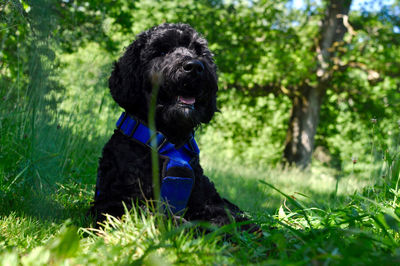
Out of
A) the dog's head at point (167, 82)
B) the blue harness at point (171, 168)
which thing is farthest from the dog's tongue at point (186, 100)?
the blue harness at point (171, 168)

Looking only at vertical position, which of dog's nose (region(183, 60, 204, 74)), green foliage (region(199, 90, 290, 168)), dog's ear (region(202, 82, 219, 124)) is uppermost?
dog's nose (region(183, 60, 204, 74))

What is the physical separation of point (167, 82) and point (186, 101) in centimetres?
21

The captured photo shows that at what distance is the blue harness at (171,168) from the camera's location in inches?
92.4

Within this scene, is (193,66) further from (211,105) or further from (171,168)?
(171,168)

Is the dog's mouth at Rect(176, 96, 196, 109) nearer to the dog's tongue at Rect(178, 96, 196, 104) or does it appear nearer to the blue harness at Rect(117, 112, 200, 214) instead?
the dog's tongue at Rect(178, 96, 196, 104)

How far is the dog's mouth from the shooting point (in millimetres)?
2692

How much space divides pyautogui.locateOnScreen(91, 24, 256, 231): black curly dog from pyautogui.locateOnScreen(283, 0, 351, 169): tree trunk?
9.55 meters

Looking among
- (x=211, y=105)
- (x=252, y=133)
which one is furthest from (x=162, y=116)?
(x=252, y=133)

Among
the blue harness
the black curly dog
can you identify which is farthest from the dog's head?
the blue harness

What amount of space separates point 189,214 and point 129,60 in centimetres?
134

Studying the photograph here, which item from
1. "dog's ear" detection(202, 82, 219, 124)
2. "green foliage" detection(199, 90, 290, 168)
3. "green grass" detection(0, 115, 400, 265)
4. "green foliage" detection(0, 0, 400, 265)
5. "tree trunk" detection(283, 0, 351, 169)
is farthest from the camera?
"green foliage" detection(199, 90, 290, 168)

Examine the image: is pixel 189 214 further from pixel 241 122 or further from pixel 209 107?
pixel 241 122

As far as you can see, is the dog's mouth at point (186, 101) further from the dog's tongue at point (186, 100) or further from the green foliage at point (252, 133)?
the green foliage at point (252, 133)

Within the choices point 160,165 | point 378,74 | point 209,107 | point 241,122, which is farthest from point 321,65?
point 160,165
